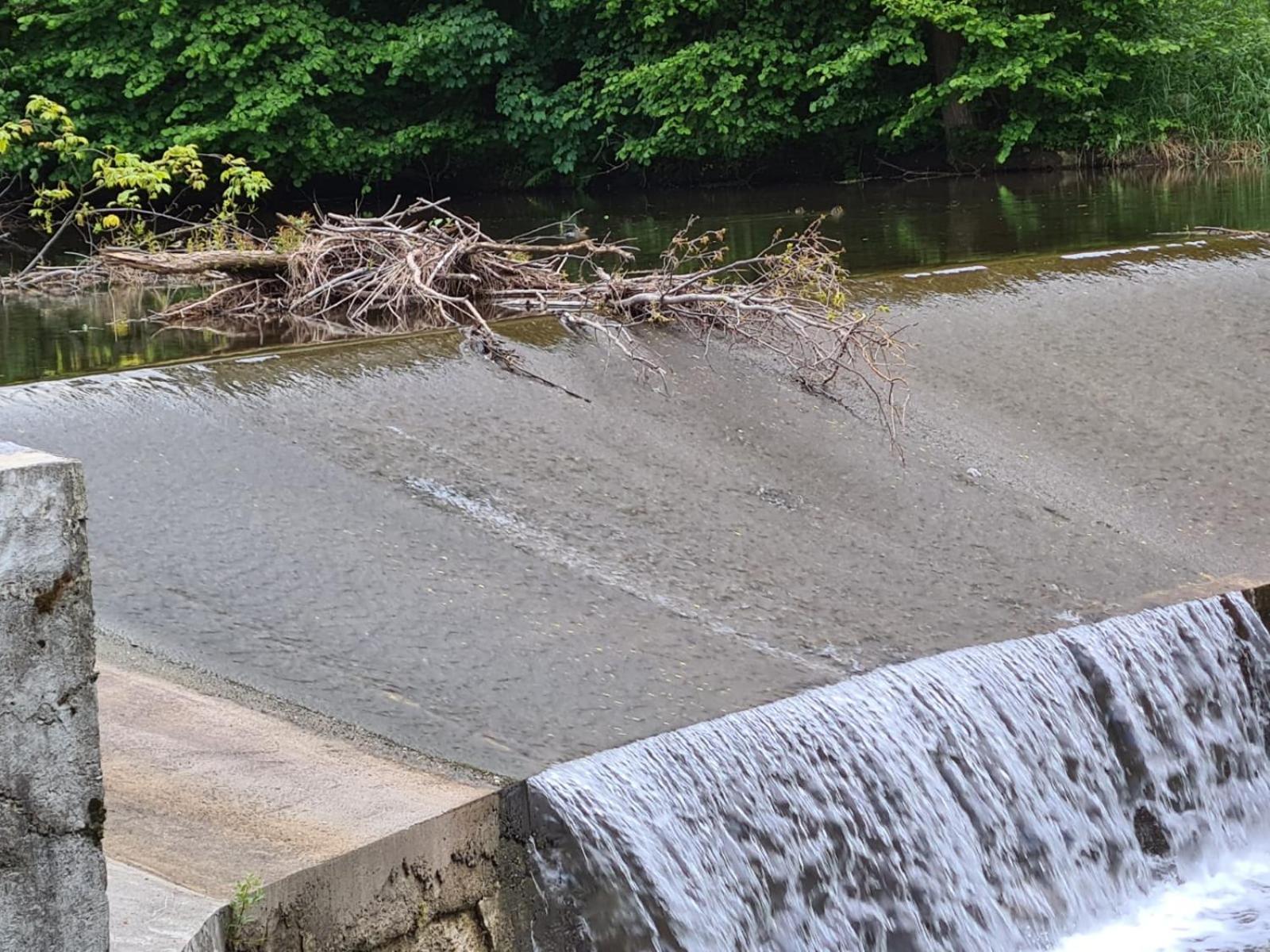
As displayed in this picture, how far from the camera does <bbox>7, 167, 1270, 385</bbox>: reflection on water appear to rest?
8.77 metres

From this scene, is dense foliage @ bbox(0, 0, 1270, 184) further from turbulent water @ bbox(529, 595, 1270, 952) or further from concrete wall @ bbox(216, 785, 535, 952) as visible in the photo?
concrete wall @ bbox(216, 785, 535, 952)

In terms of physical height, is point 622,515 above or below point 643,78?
below

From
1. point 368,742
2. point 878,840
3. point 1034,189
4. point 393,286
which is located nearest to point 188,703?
point 368,742

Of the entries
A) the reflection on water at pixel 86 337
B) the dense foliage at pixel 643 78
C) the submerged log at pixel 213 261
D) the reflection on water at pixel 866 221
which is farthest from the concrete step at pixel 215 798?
A: the dense foliage at pixel 643 78

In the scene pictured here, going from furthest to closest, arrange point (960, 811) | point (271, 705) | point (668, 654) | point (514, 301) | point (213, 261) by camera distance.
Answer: point (213, 261), point (514, 301), point (668, 654), point (960, 811), point (271, 705)

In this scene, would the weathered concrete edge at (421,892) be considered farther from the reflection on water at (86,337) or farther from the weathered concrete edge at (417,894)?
the reflection on water at (86,337)

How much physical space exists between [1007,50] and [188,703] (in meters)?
18.6

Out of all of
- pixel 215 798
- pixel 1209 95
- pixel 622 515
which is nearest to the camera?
pixel 215 798

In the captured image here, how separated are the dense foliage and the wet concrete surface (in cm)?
1327

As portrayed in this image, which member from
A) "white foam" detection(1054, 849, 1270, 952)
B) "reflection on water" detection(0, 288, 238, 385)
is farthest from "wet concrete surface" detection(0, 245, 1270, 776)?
"reflection on water" detection(0, 288, 238, 385)

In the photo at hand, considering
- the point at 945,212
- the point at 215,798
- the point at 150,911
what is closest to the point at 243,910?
the point at 150,911

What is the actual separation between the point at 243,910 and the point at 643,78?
19094 millimetres

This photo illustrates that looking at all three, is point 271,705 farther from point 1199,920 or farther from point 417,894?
point 1199,920

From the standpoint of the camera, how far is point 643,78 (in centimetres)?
2125
